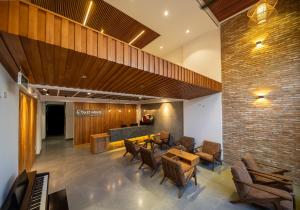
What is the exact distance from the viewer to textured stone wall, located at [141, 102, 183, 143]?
7.58 meters

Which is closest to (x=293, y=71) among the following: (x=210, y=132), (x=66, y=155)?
(x=210, y=132)

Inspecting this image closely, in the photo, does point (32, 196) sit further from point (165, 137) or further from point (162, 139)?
point (165, 137)

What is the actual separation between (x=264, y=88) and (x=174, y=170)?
3.94 m

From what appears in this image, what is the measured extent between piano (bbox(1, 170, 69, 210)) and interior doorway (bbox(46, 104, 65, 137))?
10681 mm

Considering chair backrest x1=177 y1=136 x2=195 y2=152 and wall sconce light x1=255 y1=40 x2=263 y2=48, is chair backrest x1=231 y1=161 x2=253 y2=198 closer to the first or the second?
chair backrest x1=177 y1=136 x2=195 y2=152

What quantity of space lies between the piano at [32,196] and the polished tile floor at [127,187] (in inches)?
35.0

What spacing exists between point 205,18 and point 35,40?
562 cm

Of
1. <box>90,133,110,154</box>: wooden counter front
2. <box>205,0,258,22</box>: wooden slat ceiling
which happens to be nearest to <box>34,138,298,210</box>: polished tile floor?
<box>90,133,110,154</box>: wooden counter front

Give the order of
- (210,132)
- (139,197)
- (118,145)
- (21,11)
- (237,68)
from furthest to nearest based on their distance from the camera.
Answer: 1. (118,145)
2. (210,132)
3. (237,68)
4. (139,197)
5. (21,11)

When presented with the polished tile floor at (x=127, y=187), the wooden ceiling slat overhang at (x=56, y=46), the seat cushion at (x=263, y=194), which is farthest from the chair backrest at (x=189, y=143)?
the wooden ceiling slat overhang at (x=56, y=46)

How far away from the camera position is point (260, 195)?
2.71 meters

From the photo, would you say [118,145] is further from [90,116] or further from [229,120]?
[229,120]

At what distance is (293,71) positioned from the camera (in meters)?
3.96

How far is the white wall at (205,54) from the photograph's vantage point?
572 cm
